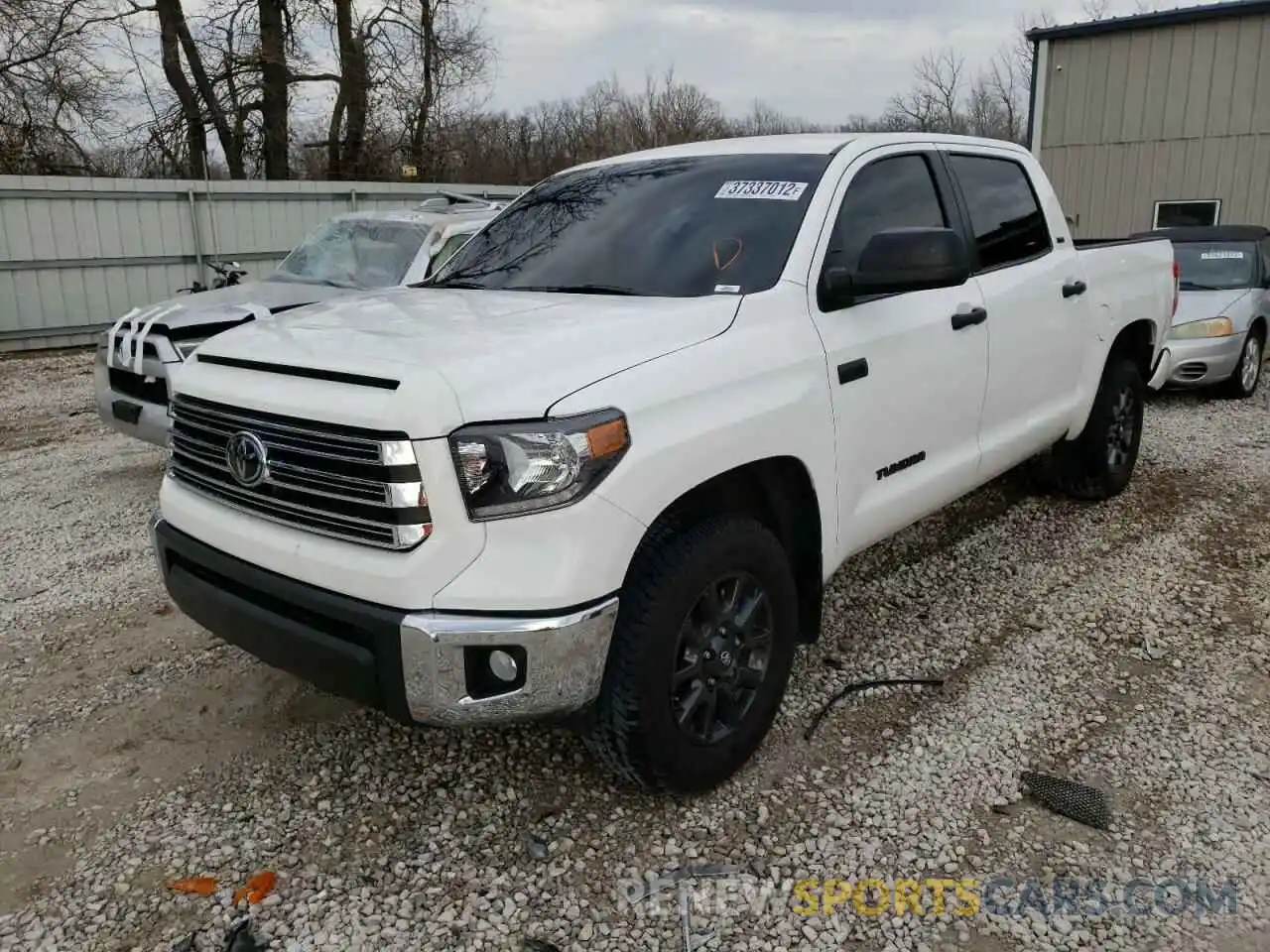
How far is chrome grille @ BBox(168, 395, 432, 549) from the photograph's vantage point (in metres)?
2.44

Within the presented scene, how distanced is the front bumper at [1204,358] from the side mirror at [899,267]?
22.1 feet

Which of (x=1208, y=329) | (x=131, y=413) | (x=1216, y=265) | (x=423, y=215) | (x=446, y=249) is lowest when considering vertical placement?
(x=131, y=413)

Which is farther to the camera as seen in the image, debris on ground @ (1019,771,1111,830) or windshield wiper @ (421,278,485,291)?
windshield wiper @ (421,278,485,291)

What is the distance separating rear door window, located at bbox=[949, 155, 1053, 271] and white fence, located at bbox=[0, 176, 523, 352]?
918cm

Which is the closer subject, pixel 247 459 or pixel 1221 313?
pixel 247 459

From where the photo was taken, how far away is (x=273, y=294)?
691 cm

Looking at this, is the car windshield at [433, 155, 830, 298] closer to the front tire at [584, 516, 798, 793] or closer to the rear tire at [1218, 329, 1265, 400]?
the front tire at [584, 516, 798, 793]

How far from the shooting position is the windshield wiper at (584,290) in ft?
11.0

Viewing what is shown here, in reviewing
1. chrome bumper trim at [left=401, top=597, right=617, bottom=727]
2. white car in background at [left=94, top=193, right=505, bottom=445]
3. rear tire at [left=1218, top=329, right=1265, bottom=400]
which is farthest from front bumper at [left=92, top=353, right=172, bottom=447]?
rear tire at [left=1218, top=329, right=1265, bottom=400]

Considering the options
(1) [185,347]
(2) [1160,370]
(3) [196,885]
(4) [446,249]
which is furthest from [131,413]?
(2) [1160,370]

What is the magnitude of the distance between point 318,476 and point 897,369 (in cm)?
200

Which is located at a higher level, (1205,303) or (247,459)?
(247,459)

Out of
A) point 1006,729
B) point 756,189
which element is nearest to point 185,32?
point 756,189

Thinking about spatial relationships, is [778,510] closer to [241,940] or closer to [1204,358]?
[241,940]
